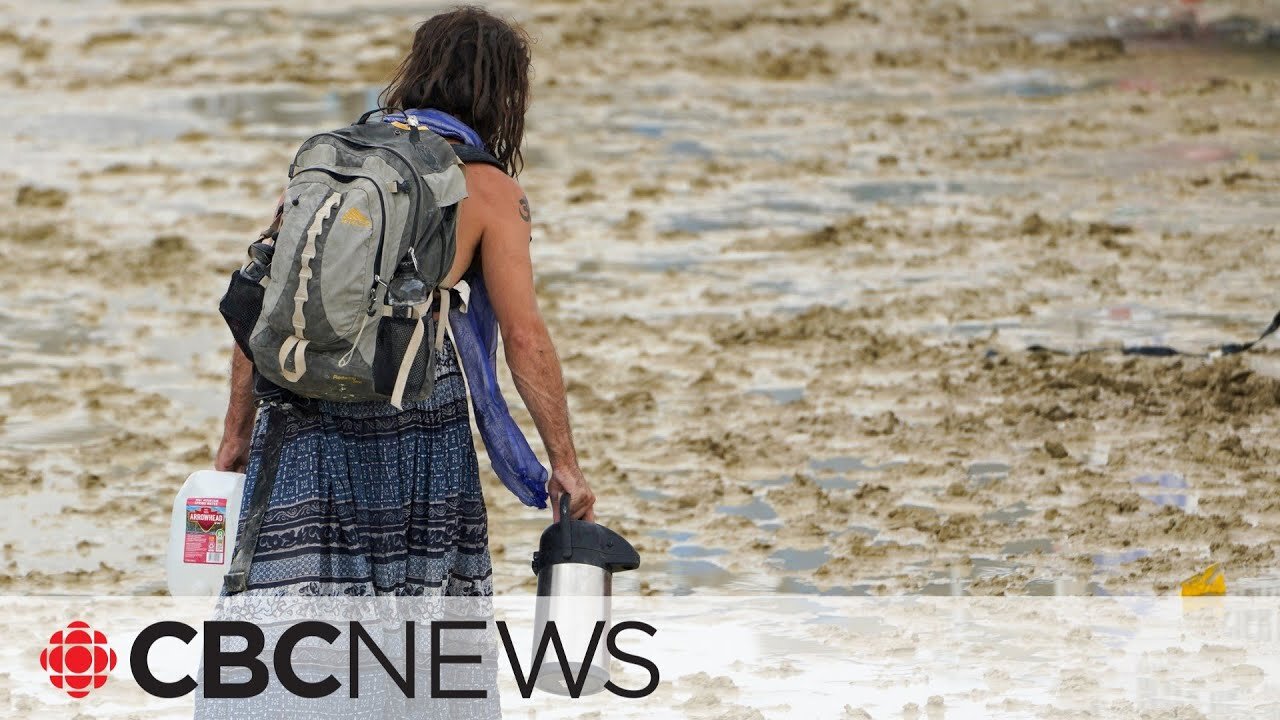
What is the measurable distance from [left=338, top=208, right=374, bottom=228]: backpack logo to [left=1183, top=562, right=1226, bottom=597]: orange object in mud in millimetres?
3228

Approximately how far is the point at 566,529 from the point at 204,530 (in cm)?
64

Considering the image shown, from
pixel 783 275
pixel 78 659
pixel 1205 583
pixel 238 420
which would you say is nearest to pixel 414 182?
pixel 238 420

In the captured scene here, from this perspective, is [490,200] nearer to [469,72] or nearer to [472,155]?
[472,155]

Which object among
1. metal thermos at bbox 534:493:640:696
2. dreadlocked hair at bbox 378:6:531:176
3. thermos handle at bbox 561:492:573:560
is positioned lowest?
metal thermos at bbox 534:493:640:696

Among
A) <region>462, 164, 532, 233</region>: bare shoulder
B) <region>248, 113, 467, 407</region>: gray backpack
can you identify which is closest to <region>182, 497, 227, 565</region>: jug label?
<region>248, 113, 467, 407</region>: gray backpack

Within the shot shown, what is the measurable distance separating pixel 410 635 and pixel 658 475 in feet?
11.8

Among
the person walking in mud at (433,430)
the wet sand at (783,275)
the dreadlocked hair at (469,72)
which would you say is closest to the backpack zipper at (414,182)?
the person walking in mud at (433,430)

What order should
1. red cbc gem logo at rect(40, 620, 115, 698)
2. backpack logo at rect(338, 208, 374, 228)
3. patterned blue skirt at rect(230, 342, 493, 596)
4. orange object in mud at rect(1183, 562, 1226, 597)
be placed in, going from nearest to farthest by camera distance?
backpack logo at rect(338, 208, 374, 228)
patterned blue skirt at rect(230, 342, 493, 596)
red cbc gem logo at rect(40, 620, 115, 698)
orange object in mud at rect(1183, 562, 1226, 597)

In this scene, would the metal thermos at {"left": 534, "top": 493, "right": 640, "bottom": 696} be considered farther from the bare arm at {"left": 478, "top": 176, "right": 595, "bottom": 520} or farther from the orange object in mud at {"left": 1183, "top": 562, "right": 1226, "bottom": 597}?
the orange object in mud at {"left": 1183, "top": 562, "right": 1226, "bottom": 597}

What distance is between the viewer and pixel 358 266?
2.97 m

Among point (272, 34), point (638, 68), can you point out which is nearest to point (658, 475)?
point (638, 68)

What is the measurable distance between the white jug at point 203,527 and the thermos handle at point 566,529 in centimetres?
57

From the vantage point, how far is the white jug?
3334 millimetres

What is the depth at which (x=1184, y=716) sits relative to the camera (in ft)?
14.4
